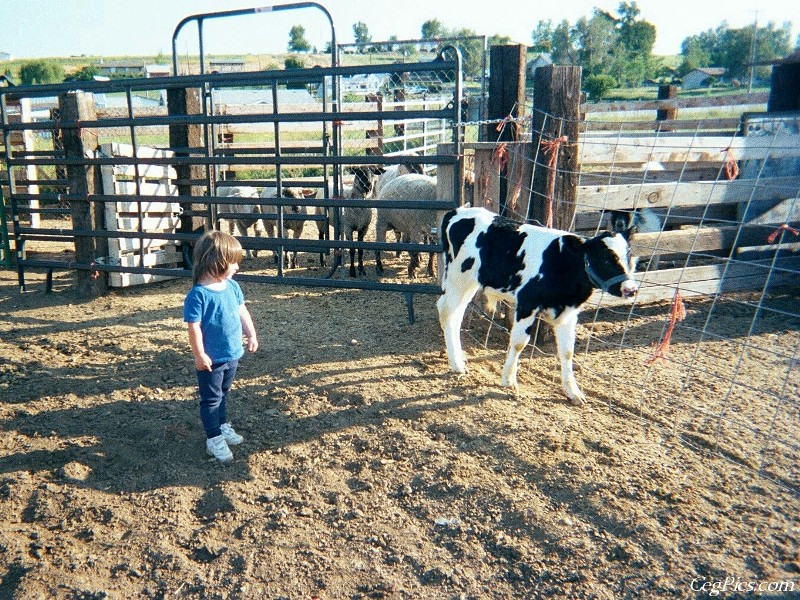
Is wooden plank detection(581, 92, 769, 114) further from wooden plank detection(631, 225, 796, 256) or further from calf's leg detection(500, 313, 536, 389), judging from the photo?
calf's leg detection(500, 313, 536, 389)

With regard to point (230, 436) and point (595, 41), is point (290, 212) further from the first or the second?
point (595, 41)

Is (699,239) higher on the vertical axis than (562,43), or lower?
lower

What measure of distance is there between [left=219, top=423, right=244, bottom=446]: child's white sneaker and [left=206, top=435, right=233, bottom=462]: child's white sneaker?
0.53 ft

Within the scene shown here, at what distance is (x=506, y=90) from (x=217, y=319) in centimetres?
346

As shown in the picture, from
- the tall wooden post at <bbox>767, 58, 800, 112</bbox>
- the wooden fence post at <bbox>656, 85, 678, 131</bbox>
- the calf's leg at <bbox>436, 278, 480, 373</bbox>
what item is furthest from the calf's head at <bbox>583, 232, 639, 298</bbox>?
the wooden fence post at <bbox>656, 85, 678, 131</bbox>

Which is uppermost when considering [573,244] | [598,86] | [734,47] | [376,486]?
[734,47]

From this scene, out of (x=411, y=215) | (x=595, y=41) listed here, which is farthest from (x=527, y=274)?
(x=595, y=41)

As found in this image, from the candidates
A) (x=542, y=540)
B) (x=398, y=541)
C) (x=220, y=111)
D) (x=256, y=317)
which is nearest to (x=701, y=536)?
(x=542, y=540)

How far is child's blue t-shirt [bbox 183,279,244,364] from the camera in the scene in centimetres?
374

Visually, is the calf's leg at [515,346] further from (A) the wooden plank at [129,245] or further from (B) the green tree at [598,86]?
(B) the green tree at [598,86]

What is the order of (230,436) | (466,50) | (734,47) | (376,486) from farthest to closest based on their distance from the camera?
1. (734,47)
2. (466,50)
3. (230,436)
4. (376,486)

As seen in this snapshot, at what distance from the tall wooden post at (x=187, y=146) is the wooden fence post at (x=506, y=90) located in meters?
3.53

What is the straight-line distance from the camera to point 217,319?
3840 mm

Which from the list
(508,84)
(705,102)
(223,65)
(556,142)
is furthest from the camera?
(223,65)
